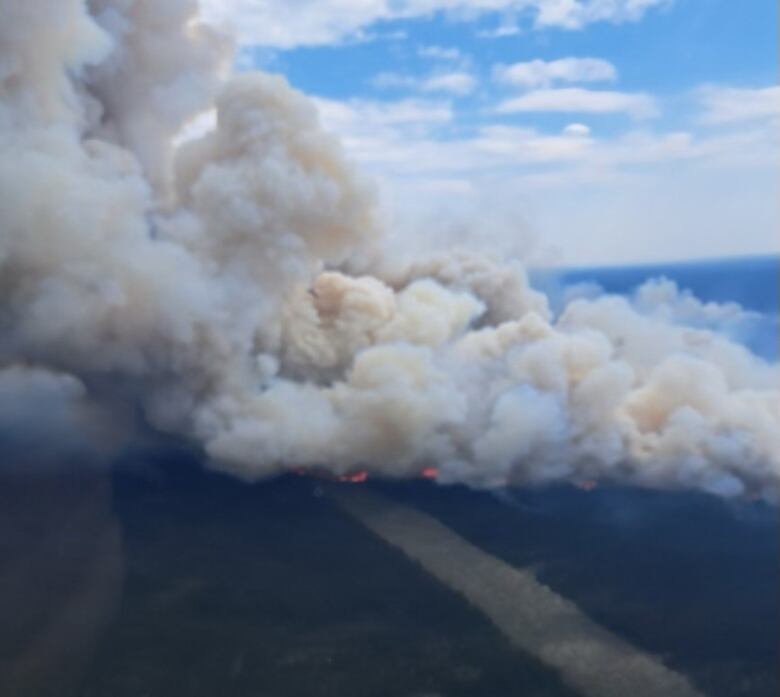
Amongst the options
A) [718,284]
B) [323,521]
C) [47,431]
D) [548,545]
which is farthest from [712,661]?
[718,284]

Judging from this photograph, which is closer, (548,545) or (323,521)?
(548,545)

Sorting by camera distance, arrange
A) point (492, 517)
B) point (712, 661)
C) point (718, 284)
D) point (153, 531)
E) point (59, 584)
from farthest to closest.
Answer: point (718, 284) < point (492, 517) < point (153, 531) < point (59, 584) < point (712, 661)

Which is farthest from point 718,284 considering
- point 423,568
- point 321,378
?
point 423,568

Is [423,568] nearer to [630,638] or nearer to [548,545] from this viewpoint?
[548,545]

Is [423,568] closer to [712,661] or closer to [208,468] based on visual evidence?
[712,661]

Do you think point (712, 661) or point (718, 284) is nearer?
point (712, 661)

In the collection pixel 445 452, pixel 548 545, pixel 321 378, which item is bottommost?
pixel 548 545

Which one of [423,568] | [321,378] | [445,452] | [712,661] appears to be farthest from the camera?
[321,378]

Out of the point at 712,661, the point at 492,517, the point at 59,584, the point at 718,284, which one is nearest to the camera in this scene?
the point at 712,661

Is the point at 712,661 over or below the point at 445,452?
below
